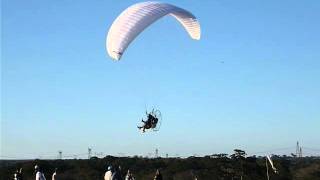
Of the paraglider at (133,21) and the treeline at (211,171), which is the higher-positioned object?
the paraglider at (133,21)

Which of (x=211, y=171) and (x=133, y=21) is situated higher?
(x=133, y=21)

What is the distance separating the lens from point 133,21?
2964 cm

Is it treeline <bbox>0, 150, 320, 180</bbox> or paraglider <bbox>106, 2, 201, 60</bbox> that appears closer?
paraglider <bbox>106, 2, 201, 60</bbox>

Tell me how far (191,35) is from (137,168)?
47343 mm

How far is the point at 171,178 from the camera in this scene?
64.7 meters

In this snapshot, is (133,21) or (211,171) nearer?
(133,21)

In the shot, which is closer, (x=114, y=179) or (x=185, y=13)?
(x=114, y=179)

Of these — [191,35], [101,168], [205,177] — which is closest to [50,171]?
[101,168]

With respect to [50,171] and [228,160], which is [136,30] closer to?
[228,160]

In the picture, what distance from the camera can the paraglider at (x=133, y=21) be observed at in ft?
96.4

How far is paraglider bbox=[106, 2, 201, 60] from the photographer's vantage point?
29.4 metres

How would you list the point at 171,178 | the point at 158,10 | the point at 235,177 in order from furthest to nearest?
1. the point at 171,178
2. the point at 235,177
3. the point at 158,10

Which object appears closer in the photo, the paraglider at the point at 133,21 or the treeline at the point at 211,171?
the paraglider at the point at 133,21

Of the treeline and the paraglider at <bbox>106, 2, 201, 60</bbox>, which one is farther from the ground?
the paraglider at <bbox>106, 2, 201, 60</bbox>
